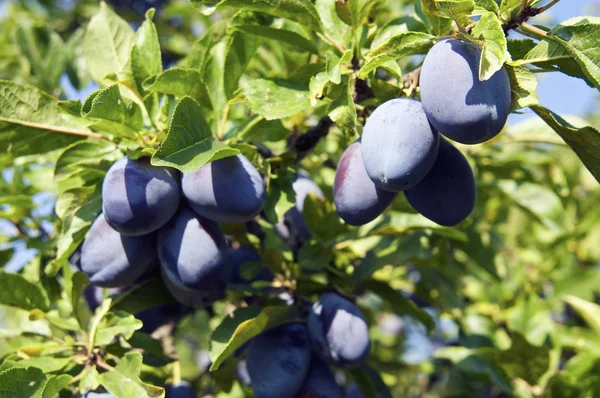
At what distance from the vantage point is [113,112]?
1103mm

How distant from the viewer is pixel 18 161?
5.63 ft

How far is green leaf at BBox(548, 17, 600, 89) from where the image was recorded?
0.91 metres

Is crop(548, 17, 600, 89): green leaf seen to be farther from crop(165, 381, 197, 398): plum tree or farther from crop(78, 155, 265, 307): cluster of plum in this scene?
crop(165, 381, 197, 398): plum tree

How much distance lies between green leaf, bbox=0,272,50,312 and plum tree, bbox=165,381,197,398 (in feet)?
1.11

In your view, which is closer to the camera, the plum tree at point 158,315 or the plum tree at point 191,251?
the plum tree at point 191,251

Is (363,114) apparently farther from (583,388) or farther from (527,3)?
(583,388)

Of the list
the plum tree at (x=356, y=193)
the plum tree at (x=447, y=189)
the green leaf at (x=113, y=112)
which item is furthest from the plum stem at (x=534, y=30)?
the green leaf at (x=113, y=112)

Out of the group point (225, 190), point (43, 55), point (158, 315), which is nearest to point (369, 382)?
point (158, 315)

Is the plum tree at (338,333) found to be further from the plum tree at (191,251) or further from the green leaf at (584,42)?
the green leaf at (584,42)

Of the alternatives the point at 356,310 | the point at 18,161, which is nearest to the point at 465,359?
the point at 356,310

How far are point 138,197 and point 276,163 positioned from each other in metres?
0.32

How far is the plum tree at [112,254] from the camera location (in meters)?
1.19

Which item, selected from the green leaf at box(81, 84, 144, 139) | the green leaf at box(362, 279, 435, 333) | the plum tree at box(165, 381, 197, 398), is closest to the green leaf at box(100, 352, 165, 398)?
the plum tree at box(165, 381, 197, 398)

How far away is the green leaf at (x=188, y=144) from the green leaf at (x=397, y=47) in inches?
11.2
